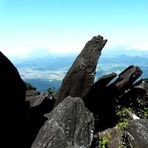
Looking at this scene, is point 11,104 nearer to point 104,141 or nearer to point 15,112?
point 15,112

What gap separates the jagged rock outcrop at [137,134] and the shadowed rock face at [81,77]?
5.65 metres

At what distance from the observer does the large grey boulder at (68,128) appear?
66.9ft

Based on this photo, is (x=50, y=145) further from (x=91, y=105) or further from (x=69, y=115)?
(x=91, y=105)

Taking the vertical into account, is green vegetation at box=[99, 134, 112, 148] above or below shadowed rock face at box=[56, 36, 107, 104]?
below

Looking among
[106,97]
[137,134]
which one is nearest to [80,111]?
[137,134]

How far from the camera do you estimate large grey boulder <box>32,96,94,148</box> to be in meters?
20.4

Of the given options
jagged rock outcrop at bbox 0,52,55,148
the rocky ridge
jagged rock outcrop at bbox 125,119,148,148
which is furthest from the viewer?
jagged rock outcrop at bbox 125,119,148,148

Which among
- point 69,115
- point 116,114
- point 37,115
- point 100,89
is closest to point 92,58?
point 100,89

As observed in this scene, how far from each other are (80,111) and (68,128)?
2.15m

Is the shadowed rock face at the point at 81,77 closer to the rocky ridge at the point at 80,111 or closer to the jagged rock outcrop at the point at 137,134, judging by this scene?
the rocky ridge at the point at 80,111

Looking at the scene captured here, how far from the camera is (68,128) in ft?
70.6

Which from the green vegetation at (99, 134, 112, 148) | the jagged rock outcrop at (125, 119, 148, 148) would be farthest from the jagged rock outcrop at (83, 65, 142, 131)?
the jagged rock outcrop at (125, 119, 148, 148)

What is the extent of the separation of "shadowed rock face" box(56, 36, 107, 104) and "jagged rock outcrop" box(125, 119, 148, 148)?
5.65m

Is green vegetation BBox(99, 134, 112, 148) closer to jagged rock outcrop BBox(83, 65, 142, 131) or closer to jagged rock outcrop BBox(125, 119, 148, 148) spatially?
jagged rock outcrop BBox(125, 119, 148, 148)
